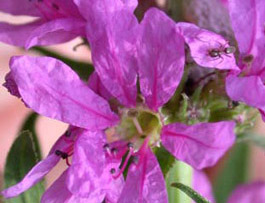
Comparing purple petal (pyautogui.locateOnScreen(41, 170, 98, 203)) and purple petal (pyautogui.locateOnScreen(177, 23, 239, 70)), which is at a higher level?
purple petal (pyautogui.locateOnScreen(177, 23, 239, 70))

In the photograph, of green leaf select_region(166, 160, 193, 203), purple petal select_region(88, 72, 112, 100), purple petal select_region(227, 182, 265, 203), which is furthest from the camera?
purple petal select_region(227, 182, 265, 203)

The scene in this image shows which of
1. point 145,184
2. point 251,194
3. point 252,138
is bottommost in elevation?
point 251,194

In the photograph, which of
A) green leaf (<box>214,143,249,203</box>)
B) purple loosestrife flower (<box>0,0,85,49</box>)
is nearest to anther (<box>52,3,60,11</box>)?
purple loosestrife flower (<box>0,0,85,49</box>)

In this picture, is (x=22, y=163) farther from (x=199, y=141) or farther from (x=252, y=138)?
(x=252, y=138)

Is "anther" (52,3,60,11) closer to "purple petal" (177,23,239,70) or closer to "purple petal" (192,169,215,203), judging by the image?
"purple petal" (177,23,239,70)

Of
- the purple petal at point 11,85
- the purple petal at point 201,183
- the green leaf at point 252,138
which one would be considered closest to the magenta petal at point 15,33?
the purple petal at point 11,85

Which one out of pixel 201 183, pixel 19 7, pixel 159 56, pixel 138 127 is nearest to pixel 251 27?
pixel 159 56
